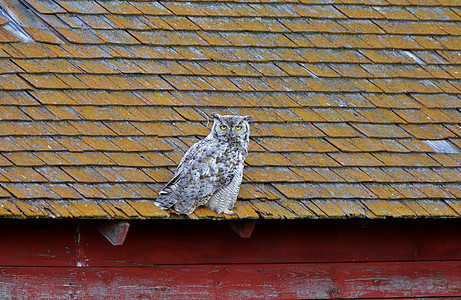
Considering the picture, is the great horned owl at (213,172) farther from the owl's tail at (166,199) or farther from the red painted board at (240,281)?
the red painted board at (240,281)

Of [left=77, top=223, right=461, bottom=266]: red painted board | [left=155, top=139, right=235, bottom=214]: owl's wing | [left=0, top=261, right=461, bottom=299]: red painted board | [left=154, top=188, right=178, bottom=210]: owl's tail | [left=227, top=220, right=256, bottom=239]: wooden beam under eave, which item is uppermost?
[left=155, top=139, right=235, bottom=214]: owl's wing

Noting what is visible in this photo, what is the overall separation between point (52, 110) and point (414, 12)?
3183 millimetres

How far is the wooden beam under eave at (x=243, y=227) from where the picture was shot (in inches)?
178

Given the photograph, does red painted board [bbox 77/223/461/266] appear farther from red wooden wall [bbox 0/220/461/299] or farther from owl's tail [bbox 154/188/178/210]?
owl's tail [bbox 154/188/178/210]

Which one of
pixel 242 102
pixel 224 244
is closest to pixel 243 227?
pixel 224 244

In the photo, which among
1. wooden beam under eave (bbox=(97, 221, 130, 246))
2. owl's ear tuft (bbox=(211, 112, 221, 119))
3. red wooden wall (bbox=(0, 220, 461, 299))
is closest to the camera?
wooden beam under eave (bbox=(97, 221, 130, 246))

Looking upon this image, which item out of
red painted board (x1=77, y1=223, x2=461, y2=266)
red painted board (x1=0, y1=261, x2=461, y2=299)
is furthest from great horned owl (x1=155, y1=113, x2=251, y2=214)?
red painted board (x1=0, y1=261, x2=461, y2=299)

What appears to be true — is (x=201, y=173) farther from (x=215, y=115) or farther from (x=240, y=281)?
(x=240, y=281)

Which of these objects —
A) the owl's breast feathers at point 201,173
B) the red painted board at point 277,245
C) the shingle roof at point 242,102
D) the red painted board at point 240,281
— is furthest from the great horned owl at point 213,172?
the red painted board at point 240,281

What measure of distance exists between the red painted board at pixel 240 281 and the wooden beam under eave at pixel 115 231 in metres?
0.34

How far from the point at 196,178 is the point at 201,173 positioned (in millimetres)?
51

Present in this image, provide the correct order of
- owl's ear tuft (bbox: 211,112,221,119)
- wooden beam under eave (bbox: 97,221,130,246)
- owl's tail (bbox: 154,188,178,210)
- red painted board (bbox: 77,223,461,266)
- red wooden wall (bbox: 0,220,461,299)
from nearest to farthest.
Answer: wooden beam under eave (bbox: 97,221,130,246)
owl's tail (bbox: 154,188,178,210)
red wooden wall (bbox: 0,220,461,299)
red painted board (bbox: 77,223,461,266)
owl's ear tuft (bbox: 211,112,221,119)

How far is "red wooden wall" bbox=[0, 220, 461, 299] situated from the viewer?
14.7ft

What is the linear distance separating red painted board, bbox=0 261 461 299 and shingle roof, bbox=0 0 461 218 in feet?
1.75
